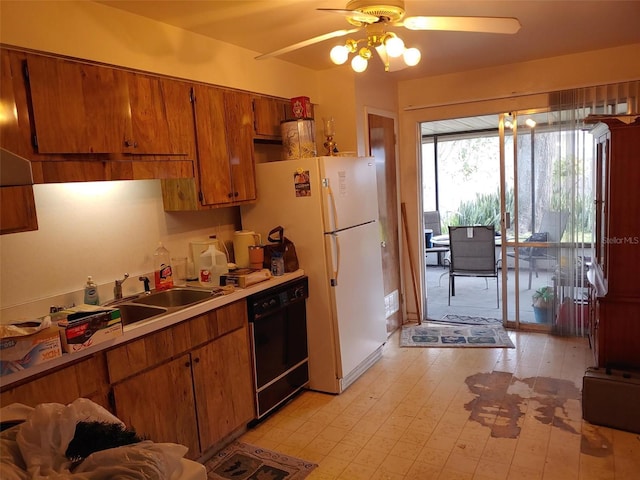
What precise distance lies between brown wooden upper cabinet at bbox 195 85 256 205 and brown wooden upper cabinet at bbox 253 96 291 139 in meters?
0.08

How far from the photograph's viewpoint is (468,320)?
480 centimetres

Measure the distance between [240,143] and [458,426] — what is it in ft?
7.42

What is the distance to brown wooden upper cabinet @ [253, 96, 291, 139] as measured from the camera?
333cm

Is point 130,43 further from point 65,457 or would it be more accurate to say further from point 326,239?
point 65,457

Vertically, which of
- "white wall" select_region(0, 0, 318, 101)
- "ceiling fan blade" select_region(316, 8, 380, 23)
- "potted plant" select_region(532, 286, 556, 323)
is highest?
"white wall" select_region(0, 0, 318, 101)

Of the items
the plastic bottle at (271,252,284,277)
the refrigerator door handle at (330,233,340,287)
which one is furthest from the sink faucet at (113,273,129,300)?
the refrigerator door handle at (330,233,340,287)

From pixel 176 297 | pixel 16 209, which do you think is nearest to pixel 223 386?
pixel 176 297

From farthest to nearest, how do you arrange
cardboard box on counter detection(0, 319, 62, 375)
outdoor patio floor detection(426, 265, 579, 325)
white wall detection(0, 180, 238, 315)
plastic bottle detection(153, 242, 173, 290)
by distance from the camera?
outdoor patio floor detection(426, 265, 579, 325), plastic bottle detection(153, 242, 173, 290), white wall detection(0, 180, 238, 315), cardboard box on counter detection(0, 319, 62, 375)

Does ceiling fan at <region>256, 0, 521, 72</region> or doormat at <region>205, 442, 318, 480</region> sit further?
doormat at <region>205, 442, 318, 480</region>

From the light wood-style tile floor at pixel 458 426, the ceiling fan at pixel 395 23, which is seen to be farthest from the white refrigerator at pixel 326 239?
the ceiling fan at pixel 395 23

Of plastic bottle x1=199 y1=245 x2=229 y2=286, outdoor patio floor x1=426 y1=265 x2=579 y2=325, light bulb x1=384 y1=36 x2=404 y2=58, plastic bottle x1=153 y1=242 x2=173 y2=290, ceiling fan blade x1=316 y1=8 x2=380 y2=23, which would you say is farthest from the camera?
outdoor patio floor x1=426 y1=265 x2=579 y2=325

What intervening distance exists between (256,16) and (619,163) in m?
2.23

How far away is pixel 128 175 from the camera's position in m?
2.42

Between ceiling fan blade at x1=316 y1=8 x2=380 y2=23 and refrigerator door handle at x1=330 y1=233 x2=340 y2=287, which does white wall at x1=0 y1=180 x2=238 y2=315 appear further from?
ceiling fan blade at x1=316 y1=8 x2=380 y2=23
